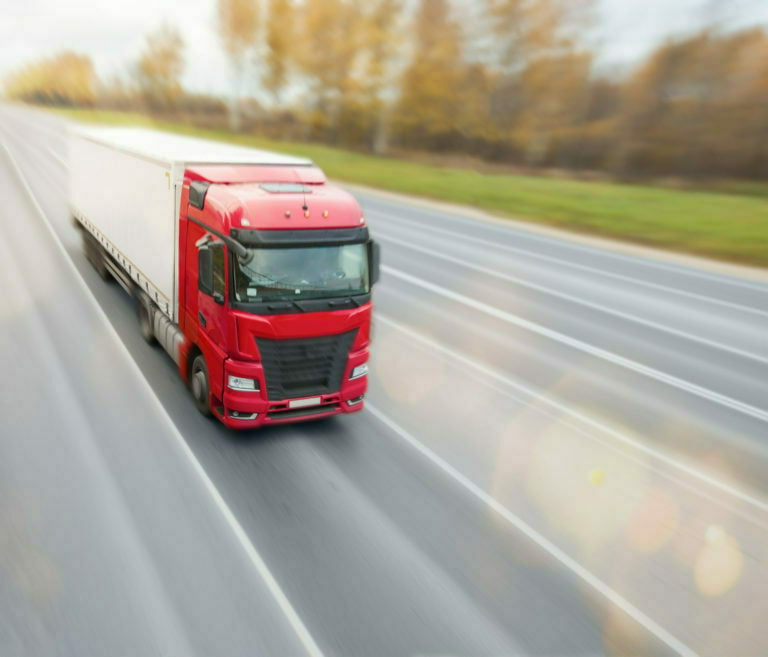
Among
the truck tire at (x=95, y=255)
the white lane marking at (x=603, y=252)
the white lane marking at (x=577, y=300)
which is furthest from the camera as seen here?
the white lane marking at (x=603, y=252)

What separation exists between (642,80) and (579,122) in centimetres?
482

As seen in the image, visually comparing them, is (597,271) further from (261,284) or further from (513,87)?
(513,87)

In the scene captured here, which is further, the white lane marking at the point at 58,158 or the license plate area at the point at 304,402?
the white lane marking at the point at 58,158

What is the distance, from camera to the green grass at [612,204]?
22.7 metres

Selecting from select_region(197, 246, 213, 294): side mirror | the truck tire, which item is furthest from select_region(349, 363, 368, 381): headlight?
the truck tire

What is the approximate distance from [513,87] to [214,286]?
42.7 m

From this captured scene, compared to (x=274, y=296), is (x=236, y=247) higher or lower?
higher

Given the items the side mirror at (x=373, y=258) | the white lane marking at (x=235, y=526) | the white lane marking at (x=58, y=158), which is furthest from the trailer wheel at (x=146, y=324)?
the white lane marking at (x=58, y=158)

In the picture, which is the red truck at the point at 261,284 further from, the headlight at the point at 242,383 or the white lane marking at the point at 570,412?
the white lane marking at the point at 570,412

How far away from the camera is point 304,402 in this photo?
7.11 meters

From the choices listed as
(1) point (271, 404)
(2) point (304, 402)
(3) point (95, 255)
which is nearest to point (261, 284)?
(1) point (271, 404)

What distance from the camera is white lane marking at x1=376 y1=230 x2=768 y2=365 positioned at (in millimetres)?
12156

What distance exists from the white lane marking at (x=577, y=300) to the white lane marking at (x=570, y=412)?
5172 millimetres

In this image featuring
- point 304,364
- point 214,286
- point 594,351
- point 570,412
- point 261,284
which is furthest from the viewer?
point 594,351
